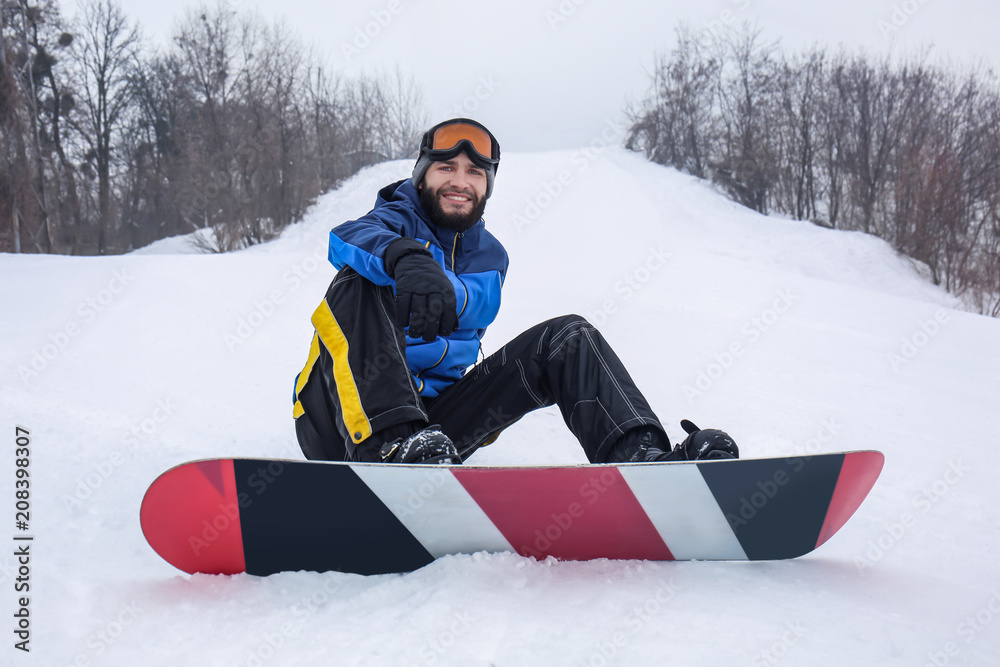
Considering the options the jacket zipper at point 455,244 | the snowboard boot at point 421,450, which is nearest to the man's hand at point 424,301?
the snowboard boot at point 421,450

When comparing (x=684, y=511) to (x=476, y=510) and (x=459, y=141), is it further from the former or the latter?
(x=459, y=141)

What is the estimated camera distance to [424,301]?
1288mm

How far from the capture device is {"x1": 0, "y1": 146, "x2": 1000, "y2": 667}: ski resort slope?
0.95 metres

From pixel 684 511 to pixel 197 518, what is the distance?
91 cm

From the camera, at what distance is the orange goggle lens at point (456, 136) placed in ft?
5.92

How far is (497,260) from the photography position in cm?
184

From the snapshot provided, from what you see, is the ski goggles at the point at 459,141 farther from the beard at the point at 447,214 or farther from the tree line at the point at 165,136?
the tree line at the point at 165,136

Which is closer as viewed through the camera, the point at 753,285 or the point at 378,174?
the point at 753,285

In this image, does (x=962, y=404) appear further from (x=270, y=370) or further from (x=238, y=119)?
(x=238, y=119)

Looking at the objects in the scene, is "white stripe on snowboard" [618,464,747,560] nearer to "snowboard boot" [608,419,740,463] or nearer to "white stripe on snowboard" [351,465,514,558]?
"snowboard boot" [608,419,740,463]

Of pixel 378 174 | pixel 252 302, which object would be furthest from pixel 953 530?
pixel 378 174

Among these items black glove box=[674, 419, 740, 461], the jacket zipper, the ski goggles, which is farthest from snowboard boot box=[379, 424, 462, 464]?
the ski goggles

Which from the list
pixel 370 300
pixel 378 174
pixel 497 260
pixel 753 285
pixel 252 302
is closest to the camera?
pixel 370 300

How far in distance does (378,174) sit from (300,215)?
2545 millimetres
